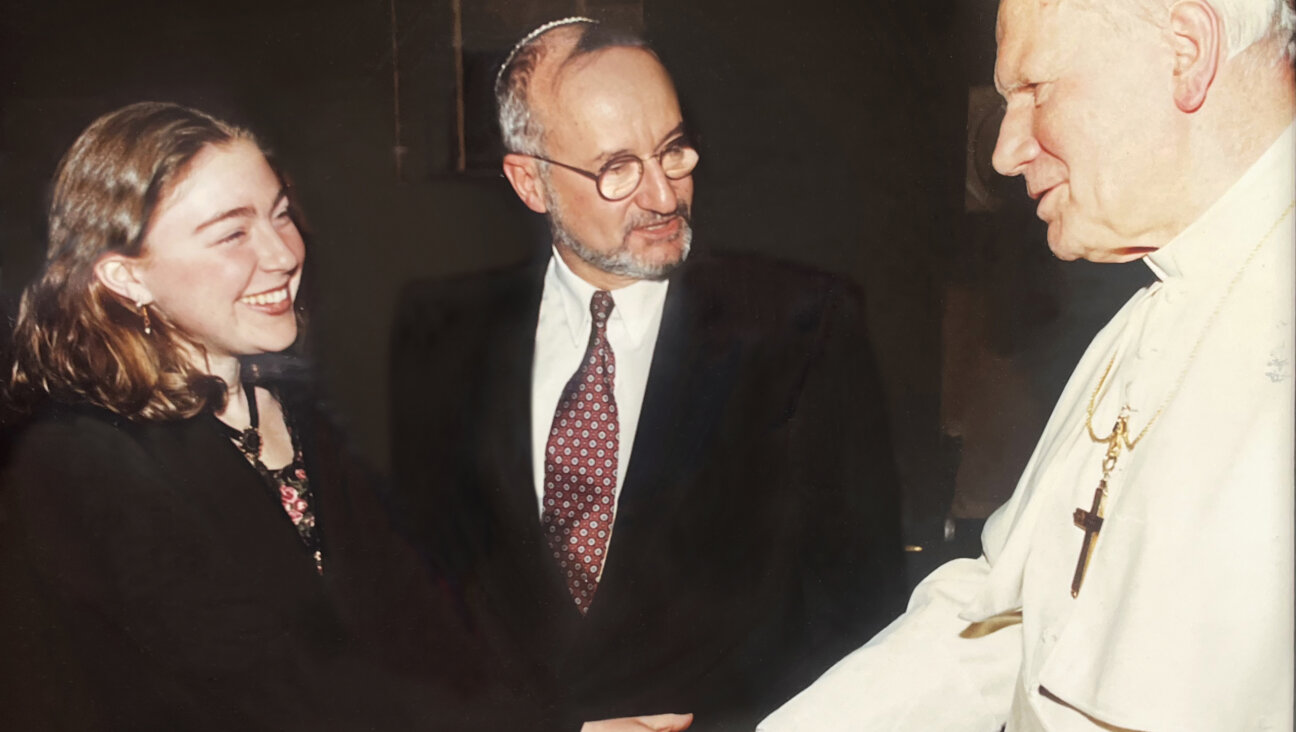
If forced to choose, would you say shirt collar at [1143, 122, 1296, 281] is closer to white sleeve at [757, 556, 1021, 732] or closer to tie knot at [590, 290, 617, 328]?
white sleeve at [757, 556, 1021, 732]

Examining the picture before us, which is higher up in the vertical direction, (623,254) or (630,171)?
(630,171)

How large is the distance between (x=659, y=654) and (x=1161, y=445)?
1.05 m

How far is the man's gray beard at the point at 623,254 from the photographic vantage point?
214cm

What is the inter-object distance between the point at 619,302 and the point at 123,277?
95 centimetres

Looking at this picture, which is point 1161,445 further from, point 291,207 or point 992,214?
point 291,207

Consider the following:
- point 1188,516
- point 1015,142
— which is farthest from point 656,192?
point 1188,516

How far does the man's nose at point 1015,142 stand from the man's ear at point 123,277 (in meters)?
1.67

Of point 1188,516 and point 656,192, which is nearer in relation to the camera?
point 1188,516

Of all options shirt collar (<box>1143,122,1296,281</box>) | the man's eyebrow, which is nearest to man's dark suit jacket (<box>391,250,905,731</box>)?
the man's eyebrow

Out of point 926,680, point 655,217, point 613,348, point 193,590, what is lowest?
point 926,680

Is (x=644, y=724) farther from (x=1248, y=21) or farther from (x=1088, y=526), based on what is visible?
(x=1248, y=21)

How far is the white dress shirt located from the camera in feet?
7.17

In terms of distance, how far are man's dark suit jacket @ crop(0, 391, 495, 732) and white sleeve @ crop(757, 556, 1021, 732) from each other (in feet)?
2.58

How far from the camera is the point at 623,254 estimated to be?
7.09ft
